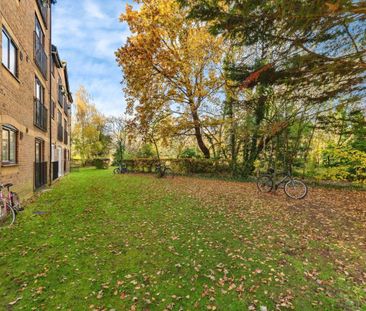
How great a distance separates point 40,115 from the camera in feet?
37.1

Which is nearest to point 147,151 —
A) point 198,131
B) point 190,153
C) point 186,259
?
point 190,153

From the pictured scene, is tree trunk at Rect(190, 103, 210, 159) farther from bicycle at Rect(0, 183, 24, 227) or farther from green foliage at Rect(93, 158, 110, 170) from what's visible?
green foliage at Rect(93, 158, 110, 170)

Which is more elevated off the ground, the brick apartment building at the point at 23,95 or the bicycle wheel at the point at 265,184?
the brick apartment building at the point at 23,95

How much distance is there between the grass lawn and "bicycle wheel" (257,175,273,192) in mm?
2605

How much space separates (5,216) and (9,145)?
2293 mm

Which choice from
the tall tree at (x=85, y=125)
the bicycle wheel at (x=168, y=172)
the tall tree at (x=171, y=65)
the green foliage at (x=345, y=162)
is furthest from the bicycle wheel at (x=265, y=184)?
the tall tree at (x=85, y=125)

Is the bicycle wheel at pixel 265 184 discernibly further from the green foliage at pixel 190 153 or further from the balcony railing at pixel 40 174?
the balcony railing at pixel 40 174

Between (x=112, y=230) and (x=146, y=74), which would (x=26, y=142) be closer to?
(x=112, y=230)

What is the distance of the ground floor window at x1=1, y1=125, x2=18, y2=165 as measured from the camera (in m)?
6.85

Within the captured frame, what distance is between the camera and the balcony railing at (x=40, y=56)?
1018 cm

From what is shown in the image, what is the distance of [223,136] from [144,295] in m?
15.3

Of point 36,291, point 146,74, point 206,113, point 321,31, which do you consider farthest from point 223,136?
point 36,291

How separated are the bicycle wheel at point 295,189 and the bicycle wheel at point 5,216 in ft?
30.0

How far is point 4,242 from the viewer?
4.93m
